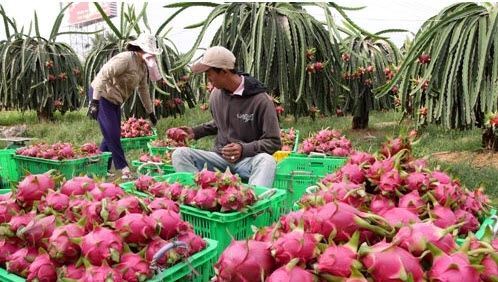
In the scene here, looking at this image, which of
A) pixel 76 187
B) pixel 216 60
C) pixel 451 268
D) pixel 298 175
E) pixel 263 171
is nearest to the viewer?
pixel 451 268

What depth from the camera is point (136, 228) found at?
1.36 metres

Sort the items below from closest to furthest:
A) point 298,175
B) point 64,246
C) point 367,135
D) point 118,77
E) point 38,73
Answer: point 64,246 → point 298,175 → point 118,77 → point 367,135 → point 38,73

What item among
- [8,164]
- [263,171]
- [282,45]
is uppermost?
[282,45]

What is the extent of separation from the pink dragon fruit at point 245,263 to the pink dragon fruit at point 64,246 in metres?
0.48

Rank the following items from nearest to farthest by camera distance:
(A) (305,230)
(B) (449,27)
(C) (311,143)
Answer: (A) (305,230) → (C) (311,143) → (B) (449,27)

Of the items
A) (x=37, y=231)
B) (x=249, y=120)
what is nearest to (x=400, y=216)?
(x=37, y=231)

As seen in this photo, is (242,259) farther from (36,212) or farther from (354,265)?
(36,212)

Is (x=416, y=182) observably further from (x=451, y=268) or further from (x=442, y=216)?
(x=451, y=268)

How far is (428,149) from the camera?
567 centimetres

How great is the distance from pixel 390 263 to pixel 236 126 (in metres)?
2.44

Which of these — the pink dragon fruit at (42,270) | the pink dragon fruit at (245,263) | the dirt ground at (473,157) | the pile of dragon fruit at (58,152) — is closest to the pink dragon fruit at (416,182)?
the pink dragon fruit at (245,263)

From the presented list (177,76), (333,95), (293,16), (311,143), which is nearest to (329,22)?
(293,16)

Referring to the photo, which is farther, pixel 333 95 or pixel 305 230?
pixel 333 95

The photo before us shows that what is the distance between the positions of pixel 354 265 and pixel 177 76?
7.92 meters
